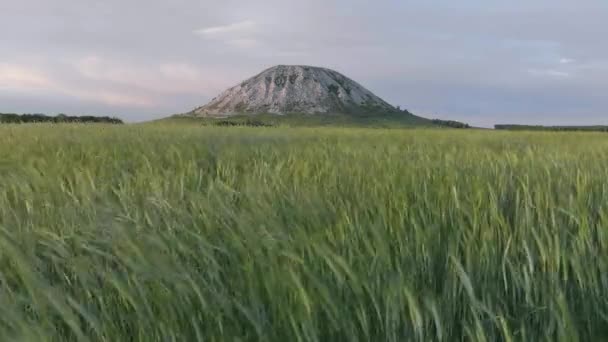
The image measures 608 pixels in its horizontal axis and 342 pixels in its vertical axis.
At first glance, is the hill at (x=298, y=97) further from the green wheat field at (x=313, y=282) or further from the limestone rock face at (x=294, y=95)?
the green wheat field at (x=313, y=282)

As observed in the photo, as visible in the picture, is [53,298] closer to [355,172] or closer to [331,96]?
[355,172]

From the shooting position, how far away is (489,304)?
1.16 metres

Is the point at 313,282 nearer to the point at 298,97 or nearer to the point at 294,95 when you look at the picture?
→ the point at 298,97

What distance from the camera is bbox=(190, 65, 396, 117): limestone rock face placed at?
8175 centimetres

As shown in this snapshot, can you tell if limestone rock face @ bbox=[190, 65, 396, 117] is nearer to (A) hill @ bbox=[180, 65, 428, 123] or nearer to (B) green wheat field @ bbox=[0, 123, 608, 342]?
(A) hill @ bbox=[180, 65, 428, 123]

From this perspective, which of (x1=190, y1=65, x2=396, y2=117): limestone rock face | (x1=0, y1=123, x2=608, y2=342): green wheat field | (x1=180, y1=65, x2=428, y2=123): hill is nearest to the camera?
(x1=0, y1=123, x2=608, y2=342): green wheat field

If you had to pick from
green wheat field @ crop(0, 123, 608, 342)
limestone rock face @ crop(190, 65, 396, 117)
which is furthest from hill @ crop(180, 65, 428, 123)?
green wheat field @ crop(0, 123, 608, 342)

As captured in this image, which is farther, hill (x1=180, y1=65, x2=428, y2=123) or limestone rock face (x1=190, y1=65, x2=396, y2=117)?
limestone rock face (x1=190, y1=65, x2=396, y2=117)

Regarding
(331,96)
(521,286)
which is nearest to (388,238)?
(521,286)

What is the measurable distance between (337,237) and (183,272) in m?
0.50

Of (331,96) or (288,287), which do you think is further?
(331,96)

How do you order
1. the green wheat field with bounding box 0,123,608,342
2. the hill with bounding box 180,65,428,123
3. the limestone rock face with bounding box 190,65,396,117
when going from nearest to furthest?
the green wheat field with bounding box 0,123,608,342 < the hill with bounding box 180,65,428,123 < the limestone rock face with bounding box 190,65,396,117

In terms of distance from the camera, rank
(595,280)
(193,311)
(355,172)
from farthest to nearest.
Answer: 1. (355,172)
2. (595,280)
3. (193,311)

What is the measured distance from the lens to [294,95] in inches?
3369
